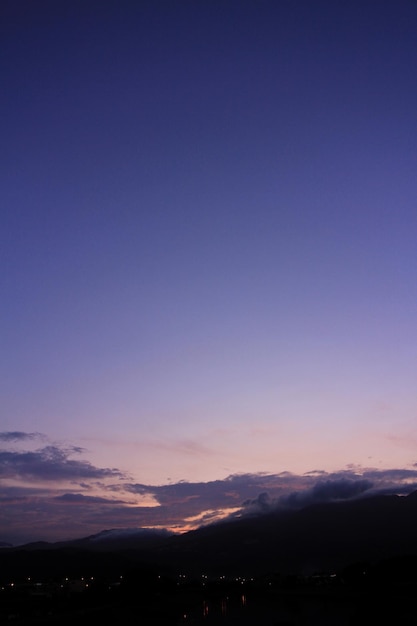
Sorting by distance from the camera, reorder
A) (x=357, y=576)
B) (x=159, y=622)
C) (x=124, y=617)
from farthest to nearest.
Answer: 1. (x=357, y=576)
2. (x=124, y=617)
3. (x=159, y=622)

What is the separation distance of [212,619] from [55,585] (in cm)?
5367

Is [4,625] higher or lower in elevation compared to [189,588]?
higher

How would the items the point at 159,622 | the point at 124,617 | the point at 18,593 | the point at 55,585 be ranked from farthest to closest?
1. the point at 55,585
2. the point at 18,593
3. the point at 124,617
4. the point at 159,622

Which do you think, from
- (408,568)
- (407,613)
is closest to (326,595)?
(408,568)

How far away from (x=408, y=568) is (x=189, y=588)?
3358 inches

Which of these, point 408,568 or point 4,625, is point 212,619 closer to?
point 4,625

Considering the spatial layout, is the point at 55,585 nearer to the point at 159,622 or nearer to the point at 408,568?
the point at 159,622

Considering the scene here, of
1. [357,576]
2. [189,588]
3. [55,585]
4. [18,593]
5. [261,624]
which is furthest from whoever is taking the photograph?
[189,588]

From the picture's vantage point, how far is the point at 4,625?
68.9 metres

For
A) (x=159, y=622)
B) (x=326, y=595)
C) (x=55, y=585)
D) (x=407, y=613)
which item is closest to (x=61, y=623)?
(x=159, y=622)

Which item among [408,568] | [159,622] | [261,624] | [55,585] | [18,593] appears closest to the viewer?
[261,624]

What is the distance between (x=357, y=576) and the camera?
568 ft

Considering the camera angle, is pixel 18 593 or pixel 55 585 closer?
pixel 18 593

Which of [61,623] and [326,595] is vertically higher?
[61,623]
